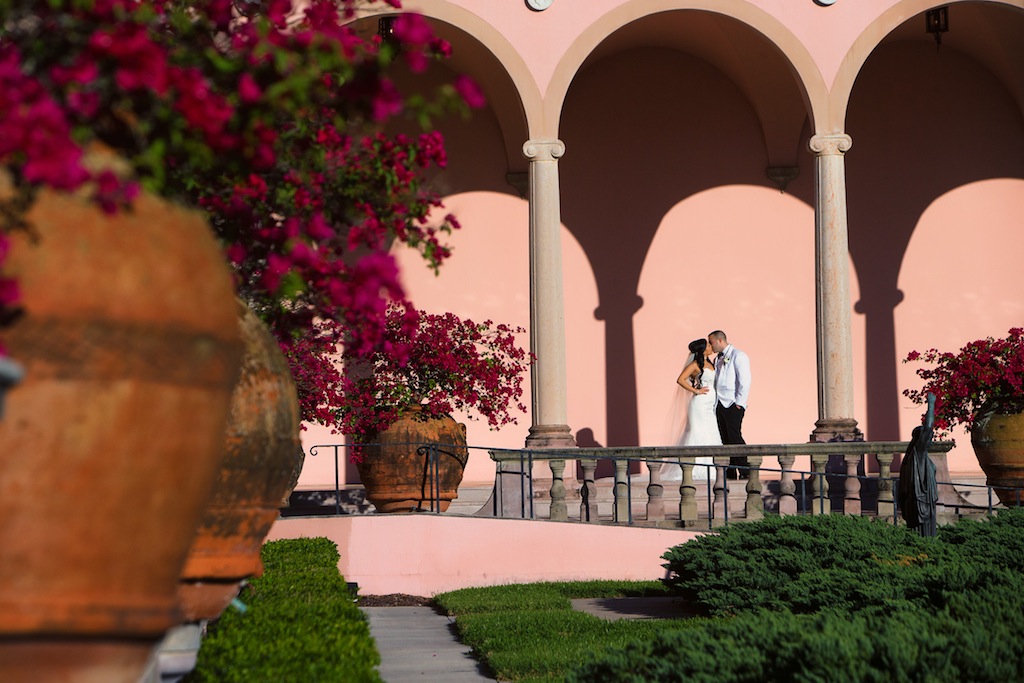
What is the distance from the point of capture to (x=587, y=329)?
1989cm

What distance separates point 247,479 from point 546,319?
12.3 metres

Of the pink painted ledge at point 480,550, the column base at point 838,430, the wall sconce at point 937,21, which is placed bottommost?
the pink painted ledge at point 480,550

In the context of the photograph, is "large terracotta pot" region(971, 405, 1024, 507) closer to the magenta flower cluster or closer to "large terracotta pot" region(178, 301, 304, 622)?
the magenta flower cluster

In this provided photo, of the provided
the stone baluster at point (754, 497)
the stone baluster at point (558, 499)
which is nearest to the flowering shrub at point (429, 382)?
the stone baluster at point (558, 499)

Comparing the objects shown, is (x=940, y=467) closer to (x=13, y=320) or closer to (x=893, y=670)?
(x=893, y=670)

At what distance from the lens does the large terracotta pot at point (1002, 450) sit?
14141 millimetres

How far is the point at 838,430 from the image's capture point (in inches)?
629

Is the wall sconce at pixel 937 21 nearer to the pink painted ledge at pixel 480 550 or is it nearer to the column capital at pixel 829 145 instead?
the column capital at pixel 829 145

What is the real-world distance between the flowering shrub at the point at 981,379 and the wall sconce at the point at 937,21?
529 centimetres

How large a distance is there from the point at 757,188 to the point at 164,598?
18.6 metres

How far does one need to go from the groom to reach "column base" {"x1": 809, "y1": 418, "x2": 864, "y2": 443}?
1008 millimetres

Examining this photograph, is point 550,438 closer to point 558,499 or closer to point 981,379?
point 558,499

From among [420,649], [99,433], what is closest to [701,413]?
[420,649]

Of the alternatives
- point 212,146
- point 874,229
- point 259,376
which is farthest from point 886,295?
point 212,146
